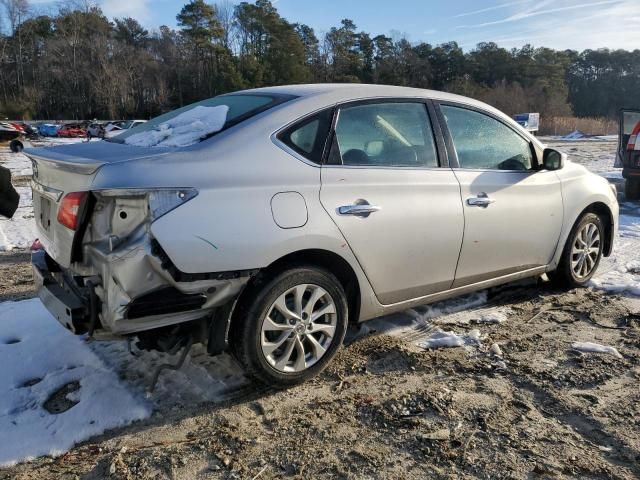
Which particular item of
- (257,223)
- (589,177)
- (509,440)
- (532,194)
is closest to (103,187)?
(257,223)

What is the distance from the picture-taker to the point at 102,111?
6788cm

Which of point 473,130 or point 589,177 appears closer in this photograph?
point 473,130

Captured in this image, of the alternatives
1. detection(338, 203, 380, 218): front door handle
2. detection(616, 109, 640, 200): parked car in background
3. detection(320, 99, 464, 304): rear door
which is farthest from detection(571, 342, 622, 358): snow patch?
detection(616, 109, 640, 200): parked car in background

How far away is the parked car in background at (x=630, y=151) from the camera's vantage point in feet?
29.8

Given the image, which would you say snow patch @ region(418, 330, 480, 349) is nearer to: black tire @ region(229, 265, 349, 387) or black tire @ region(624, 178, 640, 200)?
black tire @ region(229, 265, 349, 387)

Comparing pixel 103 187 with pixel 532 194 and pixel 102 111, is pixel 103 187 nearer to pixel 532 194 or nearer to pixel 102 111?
pixel 532 194

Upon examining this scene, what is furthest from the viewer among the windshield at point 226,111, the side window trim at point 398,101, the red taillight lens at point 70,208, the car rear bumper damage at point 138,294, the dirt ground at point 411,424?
the side window trim at point 398,101

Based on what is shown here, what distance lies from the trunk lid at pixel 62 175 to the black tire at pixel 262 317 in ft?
2.94

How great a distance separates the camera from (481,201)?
12.4ft

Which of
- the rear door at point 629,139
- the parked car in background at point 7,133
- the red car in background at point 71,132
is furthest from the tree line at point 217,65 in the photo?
the rear door at point 629,139

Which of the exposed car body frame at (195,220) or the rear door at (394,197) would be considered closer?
the exposed car body frame at (195,220)

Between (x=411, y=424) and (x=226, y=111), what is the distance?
83.4 inches

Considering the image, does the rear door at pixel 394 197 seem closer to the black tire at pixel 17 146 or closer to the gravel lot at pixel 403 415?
the gravel lot at pixel 403 415

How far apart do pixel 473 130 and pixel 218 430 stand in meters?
2.74
